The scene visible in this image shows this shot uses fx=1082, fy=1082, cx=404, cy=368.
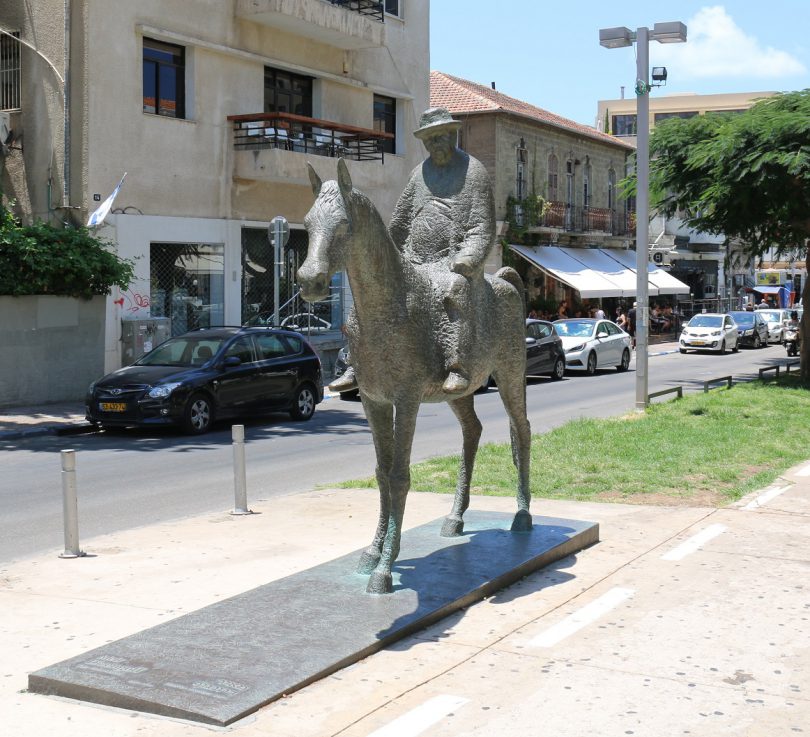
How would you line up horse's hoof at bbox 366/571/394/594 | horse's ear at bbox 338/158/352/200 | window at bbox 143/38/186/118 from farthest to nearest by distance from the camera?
window at bbox 143/38/186/118
horse's hoof at bbox 366/571/394/594
horse's ear at bbox 338/158/352/200

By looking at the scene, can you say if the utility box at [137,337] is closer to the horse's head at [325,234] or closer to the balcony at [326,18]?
the balcony at [326,18]

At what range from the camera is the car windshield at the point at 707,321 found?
40.7 meters

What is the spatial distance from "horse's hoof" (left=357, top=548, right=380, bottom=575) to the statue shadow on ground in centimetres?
15

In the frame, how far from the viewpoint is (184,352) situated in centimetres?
1820

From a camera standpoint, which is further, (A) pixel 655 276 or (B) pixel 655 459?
(A) pixel 655 276

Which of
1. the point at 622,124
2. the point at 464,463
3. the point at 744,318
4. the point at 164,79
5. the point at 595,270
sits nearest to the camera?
the point at 464,463

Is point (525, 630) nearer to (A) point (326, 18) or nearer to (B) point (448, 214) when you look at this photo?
(B) point (448, 214)

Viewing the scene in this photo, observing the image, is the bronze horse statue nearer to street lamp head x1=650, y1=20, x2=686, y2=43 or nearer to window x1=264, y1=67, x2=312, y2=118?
street lamp head x1=650, y1=20, x2=686, y2=43

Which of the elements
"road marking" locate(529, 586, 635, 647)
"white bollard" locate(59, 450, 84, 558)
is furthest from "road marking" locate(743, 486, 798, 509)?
"white bollard" locate(59, 450, 84, 558)

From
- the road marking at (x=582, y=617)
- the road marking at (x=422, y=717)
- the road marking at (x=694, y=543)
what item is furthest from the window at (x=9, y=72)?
the road marking at (x=422, y=717)

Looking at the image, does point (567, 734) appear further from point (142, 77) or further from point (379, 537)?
point (142, 77)

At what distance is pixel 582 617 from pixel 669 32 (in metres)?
14.4

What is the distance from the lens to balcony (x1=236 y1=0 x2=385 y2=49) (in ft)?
83.5

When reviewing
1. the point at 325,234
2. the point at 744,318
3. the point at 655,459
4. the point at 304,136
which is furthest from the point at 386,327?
the point at 744,318
